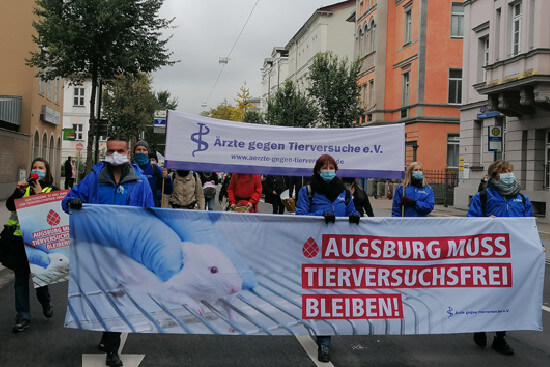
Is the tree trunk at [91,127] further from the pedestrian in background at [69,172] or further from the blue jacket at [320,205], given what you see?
the blue jacket at [320,205]

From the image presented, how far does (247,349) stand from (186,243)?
3.93ft

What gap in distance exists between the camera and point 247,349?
19.7 ft

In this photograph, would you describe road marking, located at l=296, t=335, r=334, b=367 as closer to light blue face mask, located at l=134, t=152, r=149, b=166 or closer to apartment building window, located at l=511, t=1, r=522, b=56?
light blue face mask, located at l=134, t=152, r=149, b=166

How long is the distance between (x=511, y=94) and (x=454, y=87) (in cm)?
1556

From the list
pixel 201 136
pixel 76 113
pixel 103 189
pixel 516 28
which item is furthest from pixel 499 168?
pixel 76 113

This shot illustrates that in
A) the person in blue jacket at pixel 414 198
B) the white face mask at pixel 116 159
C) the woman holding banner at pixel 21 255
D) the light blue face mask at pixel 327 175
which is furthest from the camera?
the person in blue jacket at pixel 414 198

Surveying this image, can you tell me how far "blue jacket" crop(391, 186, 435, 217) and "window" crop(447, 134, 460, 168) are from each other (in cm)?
3234

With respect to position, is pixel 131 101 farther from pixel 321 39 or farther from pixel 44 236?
pixel 44 236

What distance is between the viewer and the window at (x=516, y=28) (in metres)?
25.2

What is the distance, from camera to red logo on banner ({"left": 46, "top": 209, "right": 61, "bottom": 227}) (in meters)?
6.62

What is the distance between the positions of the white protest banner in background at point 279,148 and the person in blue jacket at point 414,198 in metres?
0.58

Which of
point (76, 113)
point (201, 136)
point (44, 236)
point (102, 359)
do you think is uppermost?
point (76, 113)

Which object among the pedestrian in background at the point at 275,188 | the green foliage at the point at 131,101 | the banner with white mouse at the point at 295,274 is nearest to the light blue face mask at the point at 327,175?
the banner with white mouse at the point at 295,274

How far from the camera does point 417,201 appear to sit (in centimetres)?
812
